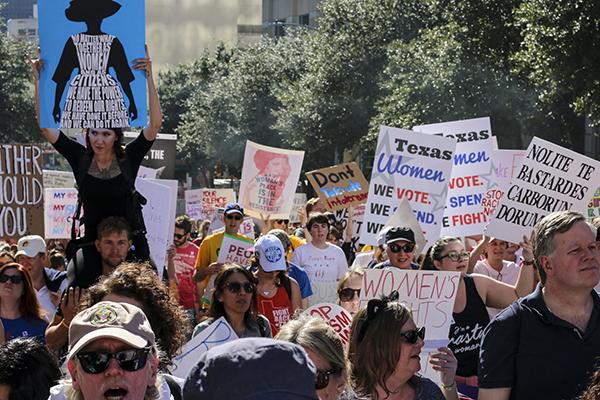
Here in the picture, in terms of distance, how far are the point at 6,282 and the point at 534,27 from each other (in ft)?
64.1

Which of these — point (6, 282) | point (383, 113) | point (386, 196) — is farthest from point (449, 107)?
point (6, 282)

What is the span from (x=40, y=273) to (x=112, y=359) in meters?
6.17

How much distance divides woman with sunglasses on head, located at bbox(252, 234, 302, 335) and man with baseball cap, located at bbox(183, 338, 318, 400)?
644cm

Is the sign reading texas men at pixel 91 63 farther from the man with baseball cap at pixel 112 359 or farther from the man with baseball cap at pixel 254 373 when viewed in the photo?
the man with baseball cap at pixel 254 373

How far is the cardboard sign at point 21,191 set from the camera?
12.2m

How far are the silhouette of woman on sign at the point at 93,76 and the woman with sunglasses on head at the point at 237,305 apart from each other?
4.37 ft

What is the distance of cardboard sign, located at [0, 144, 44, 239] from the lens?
40.0 feet

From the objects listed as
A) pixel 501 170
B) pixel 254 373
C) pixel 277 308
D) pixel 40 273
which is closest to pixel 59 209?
pixel 501 170

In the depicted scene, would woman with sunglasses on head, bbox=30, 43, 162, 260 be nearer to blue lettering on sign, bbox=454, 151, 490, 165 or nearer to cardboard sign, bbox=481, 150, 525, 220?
cardboard sign, bbox=481, 150, 525, 220

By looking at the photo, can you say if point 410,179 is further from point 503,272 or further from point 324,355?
point 324,355

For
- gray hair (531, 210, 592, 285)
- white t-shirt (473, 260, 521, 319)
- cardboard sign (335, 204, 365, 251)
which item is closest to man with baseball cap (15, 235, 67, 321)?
white t-shirt (473, 260, 521, 319)

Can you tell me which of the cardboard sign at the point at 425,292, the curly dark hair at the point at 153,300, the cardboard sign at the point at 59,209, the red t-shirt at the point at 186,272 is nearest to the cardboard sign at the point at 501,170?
the red t-shirt at the point at 186,272

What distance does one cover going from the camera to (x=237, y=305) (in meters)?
7.13

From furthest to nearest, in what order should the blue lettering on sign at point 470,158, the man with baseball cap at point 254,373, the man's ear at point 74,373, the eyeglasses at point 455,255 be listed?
the blue lettering on sign at point 470,158 < the eyeglasses at point 455,255 < the man's ear at point 74,373 < the man with baseball cap at point 254,373
